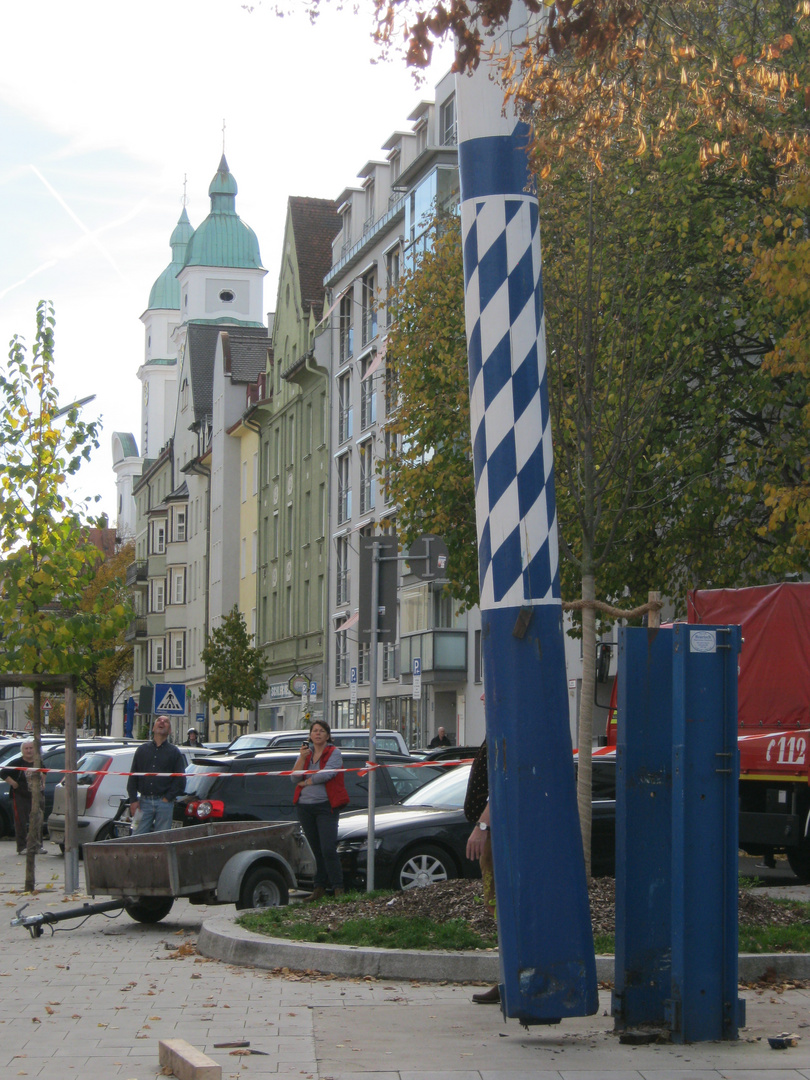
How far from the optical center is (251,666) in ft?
207

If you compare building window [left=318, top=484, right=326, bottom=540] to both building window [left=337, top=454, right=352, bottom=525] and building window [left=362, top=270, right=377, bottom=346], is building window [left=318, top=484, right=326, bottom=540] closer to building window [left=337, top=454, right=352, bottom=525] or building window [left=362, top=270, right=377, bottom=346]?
building window [left=337, top=454, right=352, bottom=525]

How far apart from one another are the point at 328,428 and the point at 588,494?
50853mm

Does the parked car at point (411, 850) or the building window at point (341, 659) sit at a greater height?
the building window at point (341, 659)

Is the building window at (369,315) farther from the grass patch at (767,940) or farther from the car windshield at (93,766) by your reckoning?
the grass patch at (767,940)

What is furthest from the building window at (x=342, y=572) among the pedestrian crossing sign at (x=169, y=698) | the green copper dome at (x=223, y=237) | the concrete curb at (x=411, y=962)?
the green copper dome at (x=223, y=237)

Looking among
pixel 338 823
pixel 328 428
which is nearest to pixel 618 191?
pixel 338 823

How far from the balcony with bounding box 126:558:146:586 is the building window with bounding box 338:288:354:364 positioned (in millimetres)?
45334

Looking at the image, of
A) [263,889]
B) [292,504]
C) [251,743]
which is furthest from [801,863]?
[292,504]

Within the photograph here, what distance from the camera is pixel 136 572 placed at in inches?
4252

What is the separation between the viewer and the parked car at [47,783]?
90.2 feet

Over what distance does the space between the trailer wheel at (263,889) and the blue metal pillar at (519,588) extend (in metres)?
5.89

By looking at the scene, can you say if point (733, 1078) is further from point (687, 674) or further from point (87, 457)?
point (87, 457)

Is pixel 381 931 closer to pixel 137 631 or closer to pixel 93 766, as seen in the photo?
pixel 93 766

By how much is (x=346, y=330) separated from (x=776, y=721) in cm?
4794
